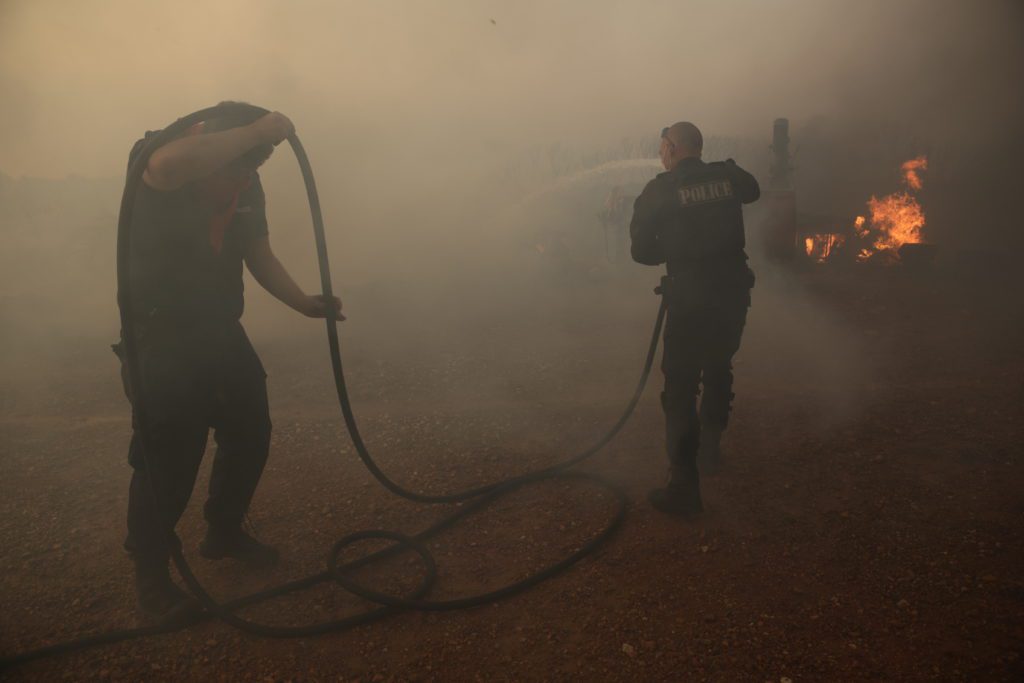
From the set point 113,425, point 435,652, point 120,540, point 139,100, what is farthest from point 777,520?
point 139,100

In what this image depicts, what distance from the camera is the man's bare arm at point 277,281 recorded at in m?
2.89

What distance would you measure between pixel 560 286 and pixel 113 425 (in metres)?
5.28

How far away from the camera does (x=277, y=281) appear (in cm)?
295

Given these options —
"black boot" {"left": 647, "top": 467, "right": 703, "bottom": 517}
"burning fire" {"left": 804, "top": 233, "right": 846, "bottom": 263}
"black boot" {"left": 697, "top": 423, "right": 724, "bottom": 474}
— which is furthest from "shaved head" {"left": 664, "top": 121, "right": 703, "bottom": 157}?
"burning fire" {"left": 804, "top": 233, "right": 846, "bottom": 263}

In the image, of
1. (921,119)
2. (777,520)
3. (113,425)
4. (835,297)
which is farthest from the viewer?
(921,119)

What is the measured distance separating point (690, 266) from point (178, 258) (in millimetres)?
2313

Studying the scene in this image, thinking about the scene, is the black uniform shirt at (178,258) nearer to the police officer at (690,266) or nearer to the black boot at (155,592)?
the black boot at (155,592)

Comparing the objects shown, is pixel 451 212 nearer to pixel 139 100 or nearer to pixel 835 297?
pixel 139 100

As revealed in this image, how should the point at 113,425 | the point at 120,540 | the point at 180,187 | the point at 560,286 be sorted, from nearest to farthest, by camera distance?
the point at 180,187 < the point at 120,540 < the point at 113,425 < the point at 560,286

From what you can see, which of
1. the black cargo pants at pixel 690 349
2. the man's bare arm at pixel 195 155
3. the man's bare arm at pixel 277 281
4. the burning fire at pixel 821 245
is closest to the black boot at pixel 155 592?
the man's bare arm at pixel 277 281

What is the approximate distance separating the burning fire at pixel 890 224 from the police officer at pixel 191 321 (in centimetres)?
866

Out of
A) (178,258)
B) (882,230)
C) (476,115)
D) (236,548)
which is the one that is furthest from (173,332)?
(476,115)

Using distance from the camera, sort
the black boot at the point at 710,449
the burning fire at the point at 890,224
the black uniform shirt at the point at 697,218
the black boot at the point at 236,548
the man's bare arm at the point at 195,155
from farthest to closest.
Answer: the burning fire at the point at 890,224 < the black boot at the point at 710,449 < the black uniform shirt at the point at 697,218 < the black boot at the point at 236,548 < the man's bare arm at the point at 195,155

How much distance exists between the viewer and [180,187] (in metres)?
2.45
